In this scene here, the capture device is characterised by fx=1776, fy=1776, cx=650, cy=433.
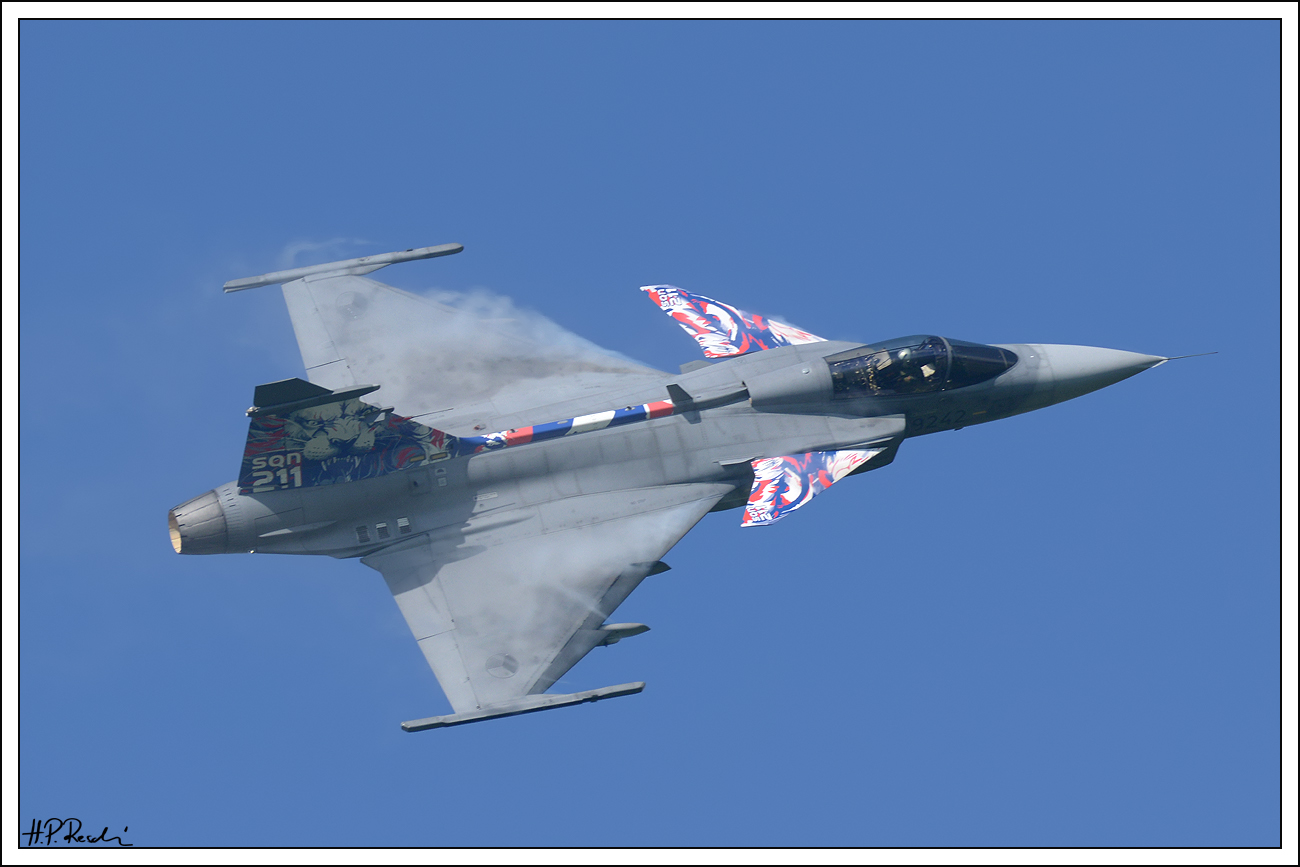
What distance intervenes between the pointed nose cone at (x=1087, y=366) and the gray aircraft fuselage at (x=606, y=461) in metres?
0.48

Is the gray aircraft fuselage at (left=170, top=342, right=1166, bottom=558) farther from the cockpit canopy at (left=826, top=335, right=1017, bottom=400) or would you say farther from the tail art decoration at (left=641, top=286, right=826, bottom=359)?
the tail art decoration at (left=641, top=286, right=826, bottom=359)

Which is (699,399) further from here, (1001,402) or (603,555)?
(1001,402)

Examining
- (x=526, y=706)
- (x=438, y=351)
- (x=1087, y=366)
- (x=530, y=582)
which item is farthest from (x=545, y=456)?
(x=1087, y=366)

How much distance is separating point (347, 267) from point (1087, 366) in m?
13.1

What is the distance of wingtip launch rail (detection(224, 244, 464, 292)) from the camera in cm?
3155

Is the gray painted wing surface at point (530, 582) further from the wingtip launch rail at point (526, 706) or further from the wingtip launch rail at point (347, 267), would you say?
the wingtip launch rail at point (347, 267)

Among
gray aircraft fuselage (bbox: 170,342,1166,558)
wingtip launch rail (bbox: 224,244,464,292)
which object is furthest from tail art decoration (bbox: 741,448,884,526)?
wingtip launch rail (bbox: 224,244,464,292)

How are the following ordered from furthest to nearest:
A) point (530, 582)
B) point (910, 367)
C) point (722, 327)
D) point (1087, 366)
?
point (722, 327) → point (1087, 366) → point (910, 367) → point (530, 582)

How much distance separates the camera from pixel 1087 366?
100 ft

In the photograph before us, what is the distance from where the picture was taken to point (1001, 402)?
30.2 m

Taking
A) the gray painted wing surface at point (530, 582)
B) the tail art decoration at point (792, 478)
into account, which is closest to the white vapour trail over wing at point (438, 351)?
the gray painted wing surface at point (530, 582)

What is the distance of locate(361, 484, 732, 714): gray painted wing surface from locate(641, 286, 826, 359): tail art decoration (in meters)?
3.08

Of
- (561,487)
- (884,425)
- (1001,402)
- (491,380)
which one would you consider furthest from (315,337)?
(1001,402)

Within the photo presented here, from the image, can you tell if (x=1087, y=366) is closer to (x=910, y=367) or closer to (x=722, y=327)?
(x=910, y=367)
